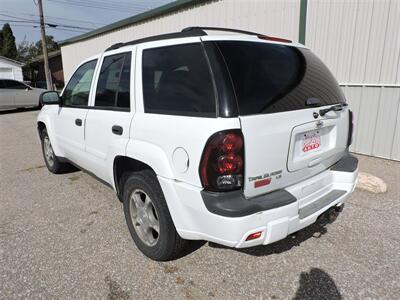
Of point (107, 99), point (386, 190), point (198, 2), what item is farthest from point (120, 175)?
point (198, 2)

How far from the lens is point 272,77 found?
2.25m

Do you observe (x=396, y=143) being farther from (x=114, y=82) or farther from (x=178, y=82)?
(x=114, y=82)

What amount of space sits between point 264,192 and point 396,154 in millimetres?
4616

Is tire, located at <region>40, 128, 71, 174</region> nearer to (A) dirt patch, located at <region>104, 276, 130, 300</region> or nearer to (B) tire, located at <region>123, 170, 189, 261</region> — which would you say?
(B) tire, located at <region>123, 170, 189, 261</region>

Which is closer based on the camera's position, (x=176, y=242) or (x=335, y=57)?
(x=176, y=242)

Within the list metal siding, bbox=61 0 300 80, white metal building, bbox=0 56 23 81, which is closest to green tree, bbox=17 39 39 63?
white metal building, bbox=0 56 23 81

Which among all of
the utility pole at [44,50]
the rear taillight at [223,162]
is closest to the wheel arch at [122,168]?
the rear taillight at [223,162]

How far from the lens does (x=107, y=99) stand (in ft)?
10.3

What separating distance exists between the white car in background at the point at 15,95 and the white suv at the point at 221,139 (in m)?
15.7

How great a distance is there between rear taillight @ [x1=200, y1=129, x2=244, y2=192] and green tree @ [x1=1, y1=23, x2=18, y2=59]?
66.2m

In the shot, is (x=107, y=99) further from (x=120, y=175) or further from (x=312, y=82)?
(x=312, y=82)

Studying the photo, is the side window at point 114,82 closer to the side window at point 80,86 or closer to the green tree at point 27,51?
the side window at point 80,86

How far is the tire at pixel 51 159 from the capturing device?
505cm

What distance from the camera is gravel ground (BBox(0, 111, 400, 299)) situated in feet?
7.79
